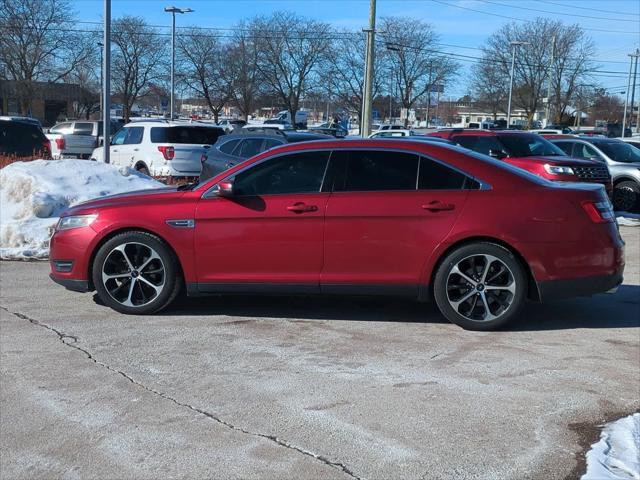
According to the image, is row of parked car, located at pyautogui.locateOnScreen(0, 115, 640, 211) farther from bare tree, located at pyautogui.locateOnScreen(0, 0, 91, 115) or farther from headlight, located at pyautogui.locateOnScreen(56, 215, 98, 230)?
bare tree, located at pyautogui.locateOnScreen(0, 0, 91, 115)

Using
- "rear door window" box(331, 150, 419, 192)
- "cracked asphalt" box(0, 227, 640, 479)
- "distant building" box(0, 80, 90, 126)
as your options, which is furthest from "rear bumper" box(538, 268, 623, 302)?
"distant building" box(0, 80, 90, 126)

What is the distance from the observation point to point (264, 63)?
2044 inches

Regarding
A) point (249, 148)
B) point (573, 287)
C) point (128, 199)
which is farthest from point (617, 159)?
point (128, 199)

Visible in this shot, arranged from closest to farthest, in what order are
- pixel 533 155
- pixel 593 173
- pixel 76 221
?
pixel 76 221 < pixel 593 173 < pixel 533 155

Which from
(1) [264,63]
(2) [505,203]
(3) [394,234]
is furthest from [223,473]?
(1) [264,63]

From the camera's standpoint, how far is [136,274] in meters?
6.66

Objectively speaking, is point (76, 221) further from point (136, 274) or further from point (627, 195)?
point (627, 195)

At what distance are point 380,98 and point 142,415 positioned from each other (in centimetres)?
6016

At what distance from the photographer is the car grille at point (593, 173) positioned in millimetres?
13891

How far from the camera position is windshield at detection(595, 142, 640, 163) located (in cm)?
1675

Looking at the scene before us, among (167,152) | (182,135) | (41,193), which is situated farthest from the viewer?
(182,135)

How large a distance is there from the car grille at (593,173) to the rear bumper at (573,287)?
8076 millimetres

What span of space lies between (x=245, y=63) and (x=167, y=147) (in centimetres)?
3621

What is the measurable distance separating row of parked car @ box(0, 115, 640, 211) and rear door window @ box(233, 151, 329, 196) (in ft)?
26.9
